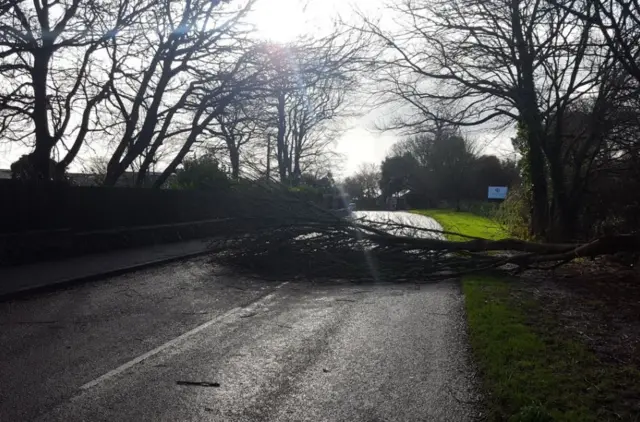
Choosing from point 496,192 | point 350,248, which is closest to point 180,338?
point 350,248

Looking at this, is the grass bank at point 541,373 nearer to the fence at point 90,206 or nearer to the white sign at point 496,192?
the fence at point 90,206

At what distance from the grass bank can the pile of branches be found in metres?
3.74

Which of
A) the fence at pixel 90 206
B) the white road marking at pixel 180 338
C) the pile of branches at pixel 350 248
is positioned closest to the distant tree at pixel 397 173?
the fence at pixel 90 206

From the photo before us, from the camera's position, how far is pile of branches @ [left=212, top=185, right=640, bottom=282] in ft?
43.9

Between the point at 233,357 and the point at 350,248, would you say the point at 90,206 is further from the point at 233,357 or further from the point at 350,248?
the point at 233,357

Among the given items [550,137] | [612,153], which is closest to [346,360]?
[612,153]

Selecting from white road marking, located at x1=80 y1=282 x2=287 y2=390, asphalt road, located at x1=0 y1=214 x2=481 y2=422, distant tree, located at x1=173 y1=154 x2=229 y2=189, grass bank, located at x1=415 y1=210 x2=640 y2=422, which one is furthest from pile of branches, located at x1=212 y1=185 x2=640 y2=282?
distant tree, located at x1=173 y1=154 x2=229 y2=189

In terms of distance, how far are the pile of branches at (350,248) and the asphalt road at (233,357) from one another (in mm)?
1685

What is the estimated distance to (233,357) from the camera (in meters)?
7.16

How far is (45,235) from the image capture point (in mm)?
15789

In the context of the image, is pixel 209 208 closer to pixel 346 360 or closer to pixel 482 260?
pixel 482 260

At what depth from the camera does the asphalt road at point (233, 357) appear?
17.9 ft

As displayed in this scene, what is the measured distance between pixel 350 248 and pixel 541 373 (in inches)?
316

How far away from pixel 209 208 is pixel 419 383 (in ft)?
69.5
